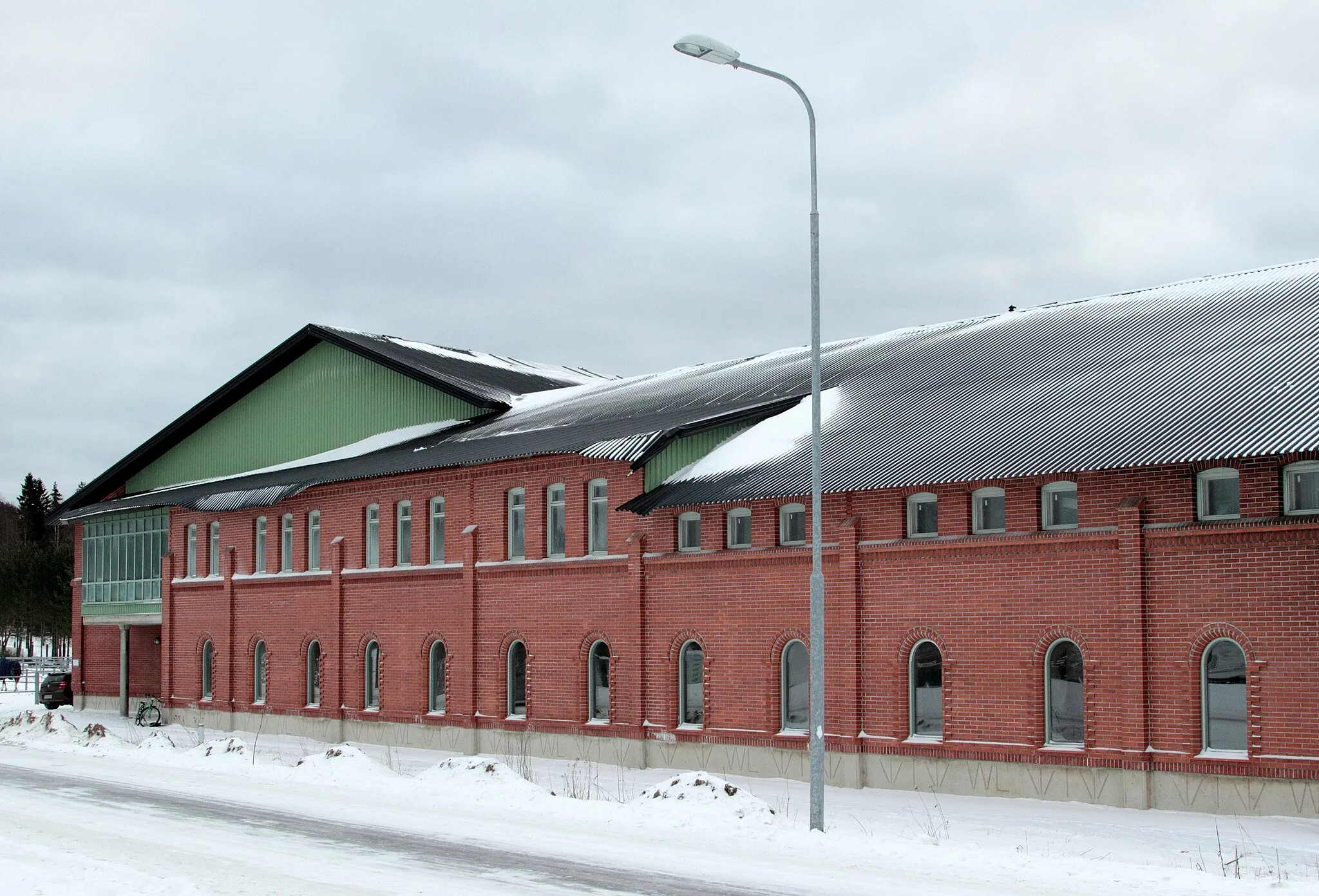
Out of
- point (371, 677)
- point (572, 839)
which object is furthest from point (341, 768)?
point (371, 677)

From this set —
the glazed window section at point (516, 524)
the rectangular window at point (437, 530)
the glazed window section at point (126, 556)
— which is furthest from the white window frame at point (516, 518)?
the glazed window section at point (126, 556)

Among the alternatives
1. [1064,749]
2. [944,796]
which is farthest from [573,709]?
[1064,749]

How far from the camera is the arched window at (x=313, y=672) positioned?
39688mm

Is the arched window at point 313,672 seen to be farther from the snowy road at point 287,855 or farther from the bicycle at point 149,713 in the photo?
the snowy road at point 287,855

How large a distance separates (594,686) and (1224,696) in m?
14.3

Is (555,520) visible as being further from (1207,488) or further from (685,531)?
(1207,488)

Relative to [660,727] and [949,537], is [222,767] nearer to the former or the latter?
[660,727]

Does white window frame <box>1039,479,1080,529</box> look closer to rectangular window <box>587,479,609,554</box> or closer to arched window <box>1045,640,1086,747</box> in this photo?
arched window <box>1045,640,1086,747</box>

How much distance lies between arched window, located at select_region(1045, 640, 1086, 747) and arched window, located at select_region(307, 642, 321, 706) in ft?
75.3

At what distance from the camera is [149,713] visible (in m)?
46.0

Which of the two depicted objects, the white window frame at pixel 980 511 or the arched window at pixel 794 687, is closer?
the white window frame at pixel 980 511

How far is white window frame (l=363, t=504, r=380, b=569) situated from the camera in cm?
3769

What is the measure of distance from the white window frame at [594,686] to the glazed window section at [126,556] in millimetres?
19908

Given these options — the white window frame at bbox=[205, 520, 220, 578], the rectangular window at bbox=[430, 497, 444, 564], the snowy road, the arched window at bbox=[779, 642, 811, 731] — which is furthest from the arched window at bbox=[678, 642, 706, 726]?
the white window frame at bbox=[205, 520, 220, 578]
